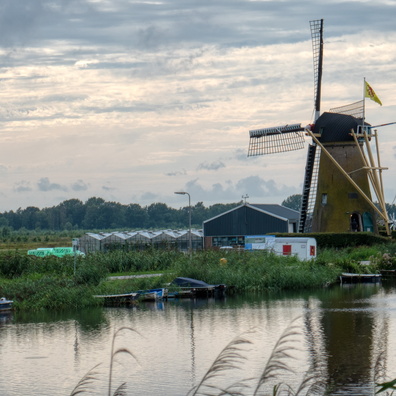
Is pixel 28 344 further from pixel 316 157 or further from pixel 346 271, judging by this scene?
pixel 316 157

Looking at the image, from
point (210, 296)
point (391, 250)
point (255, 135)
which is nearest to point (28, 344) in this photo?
point (210, 296)

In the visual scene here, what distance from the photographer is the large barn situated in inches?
2670

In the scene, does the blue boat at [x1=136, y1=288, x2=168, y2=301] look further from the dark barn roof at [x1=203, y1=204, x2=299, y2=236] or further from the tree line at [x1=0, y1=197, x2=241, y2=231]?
the tree line at [x1=0, y1=197, x2=241, y2=231]

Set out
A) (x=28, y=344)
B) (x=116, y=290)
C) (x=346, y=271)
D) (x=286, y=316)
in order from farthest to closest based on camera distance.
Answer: (x=346, y=271), (x=116, y=290), (x=286, y=316), (x=28, y=344)

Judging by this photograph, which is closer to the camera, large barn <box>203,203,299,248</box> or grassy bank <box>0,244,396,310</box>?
grassy bank <box>0,244,396,310</box>

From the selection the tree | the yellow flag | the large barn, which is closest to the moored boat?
the yellow flag

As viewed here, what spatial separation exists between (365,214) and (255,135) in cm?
1044

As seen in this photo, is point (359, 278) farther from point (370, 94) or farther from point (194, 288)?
point (370, 94)

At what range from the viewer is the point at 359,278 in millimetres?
43844

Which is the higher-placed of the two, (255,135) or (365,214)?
(255,135)

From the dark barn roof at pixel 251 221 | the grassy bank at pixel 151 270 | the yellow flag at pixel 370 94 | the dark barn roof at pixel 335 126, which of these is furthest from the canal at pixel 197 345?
the dark barn roof at pixel 251 221

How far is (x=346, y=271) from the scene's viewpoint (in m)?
44.6

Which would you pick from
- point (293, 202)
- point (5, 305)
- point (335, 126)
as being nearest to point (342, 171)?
point (335, 126)

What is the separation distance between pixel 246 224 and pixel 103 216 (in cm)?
11858
